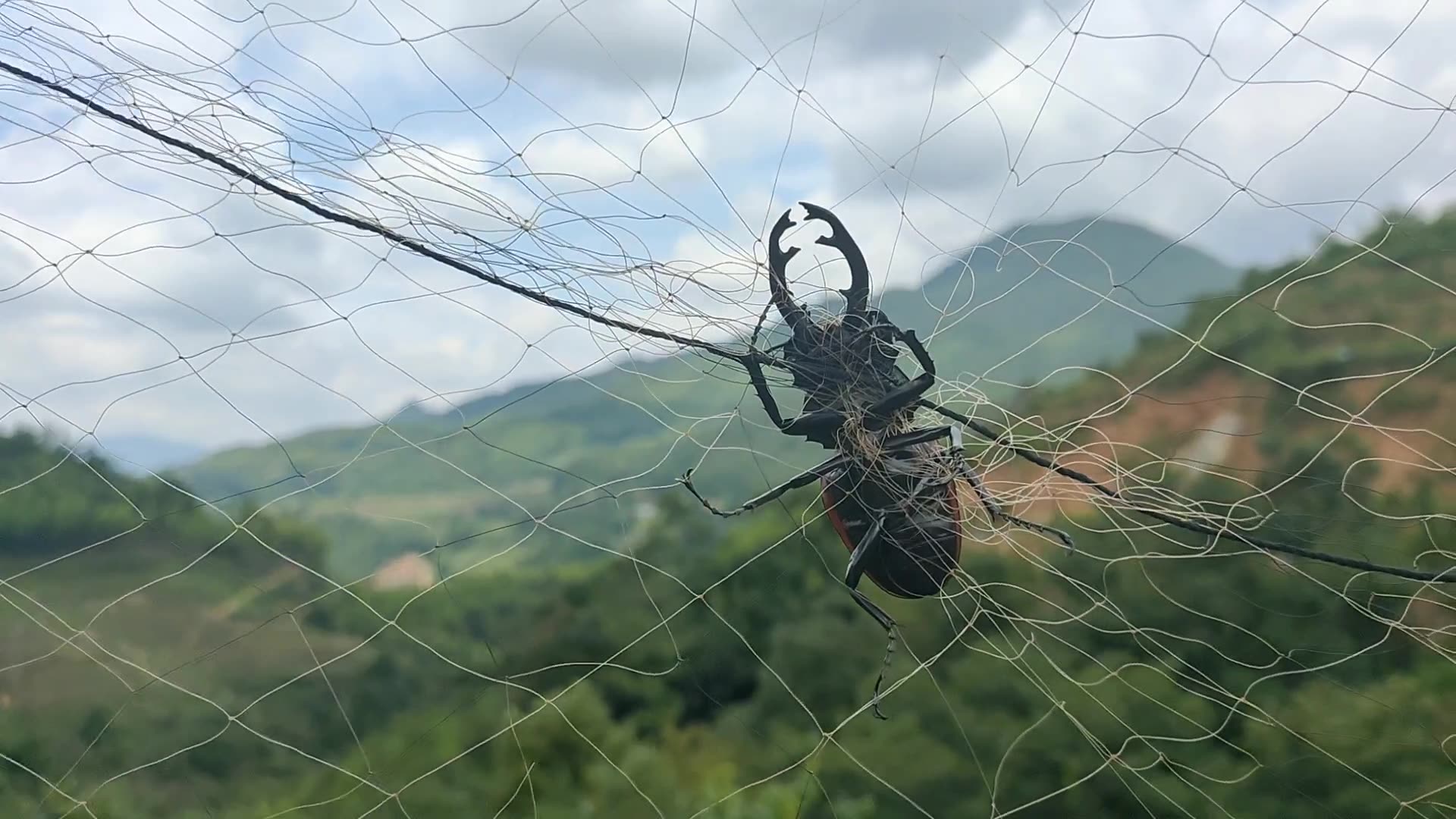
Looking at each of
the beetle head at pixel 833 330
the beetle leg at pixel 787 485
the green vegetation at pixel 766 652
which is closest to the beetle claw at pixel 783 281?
the beetle head at pixel 833 330

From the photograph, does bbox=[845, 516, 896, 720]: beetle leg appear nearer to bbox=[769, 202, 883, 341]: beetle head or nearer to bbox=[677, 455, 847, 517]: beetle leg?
bbox=[677, 455, 847, 517]: beetle leg

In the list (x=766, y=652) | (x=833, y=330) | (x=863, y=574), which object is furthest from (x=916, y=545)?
(x=766, y=652)

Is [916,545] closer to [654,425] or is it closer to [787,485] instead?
[787,485]

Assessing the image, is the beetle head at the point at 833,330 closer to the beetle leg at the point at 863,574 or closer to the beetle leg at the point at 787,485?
the beetle leg at the point at 787,485

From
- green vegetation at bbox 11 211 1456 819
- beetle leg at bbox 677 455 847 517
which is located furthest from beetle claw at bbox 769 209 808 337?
green vegetation at bbox 11 211 1456 819

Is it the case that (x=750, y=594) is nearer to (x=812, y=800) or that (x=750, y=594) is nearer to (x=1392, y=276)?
(x=812, y=800)

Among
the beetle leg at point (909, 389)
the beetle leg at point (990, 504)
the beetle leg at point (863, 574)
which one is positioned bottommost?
the beetle leg at point (863, 574)

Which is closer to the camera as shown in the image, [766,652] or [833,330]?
[833,330]
